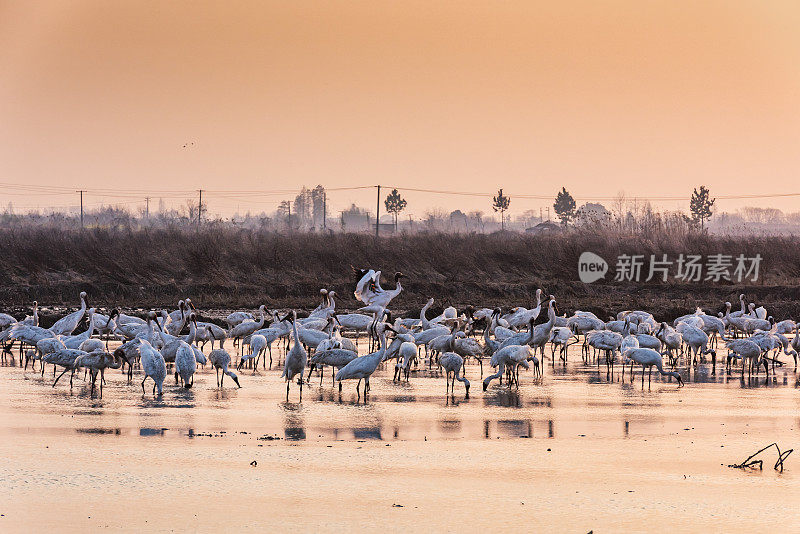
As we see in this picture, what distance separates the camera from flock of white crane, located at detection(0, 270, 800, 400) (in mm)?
15219

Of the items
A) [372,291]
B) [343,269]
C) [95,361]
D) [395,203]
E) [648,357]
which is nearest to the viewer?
[95,361]

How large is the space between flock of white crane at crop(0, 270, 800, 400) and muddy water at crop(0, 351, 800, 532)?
45 cm

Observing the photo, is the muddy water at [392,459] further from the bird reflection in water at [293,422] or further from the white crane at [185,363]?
the white crane at [185,363]

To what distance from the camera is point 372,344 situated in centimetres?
2066

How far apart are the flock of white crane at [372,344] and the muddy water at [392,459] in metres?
0.45

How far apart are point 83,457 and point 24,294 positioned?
24.8 m

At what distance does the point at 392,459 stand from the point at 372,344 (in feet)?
33.1

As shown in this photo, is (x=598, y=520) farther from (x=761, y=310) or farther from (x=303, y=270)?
(x=303, y=270)

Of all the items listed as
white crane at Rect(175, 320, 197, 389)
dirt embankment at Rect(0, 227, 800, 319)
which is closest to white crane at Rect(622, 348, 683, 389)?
white crane at Rect(175, 320, 197, 389)

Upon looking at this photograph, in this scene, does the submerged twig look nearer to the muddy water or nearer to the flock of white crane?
the muddy water

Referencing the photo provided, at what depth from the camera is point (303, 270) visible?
3888cm

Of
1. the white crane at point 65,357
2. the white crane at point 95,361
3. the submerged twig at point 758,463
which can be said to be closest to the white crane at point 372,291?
the white crane at point 65,357

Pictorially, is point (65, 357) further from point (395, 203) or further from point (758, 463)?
point (395, 203)

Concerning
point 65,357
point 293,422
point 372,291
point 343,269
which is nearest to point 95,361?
point 65,357
